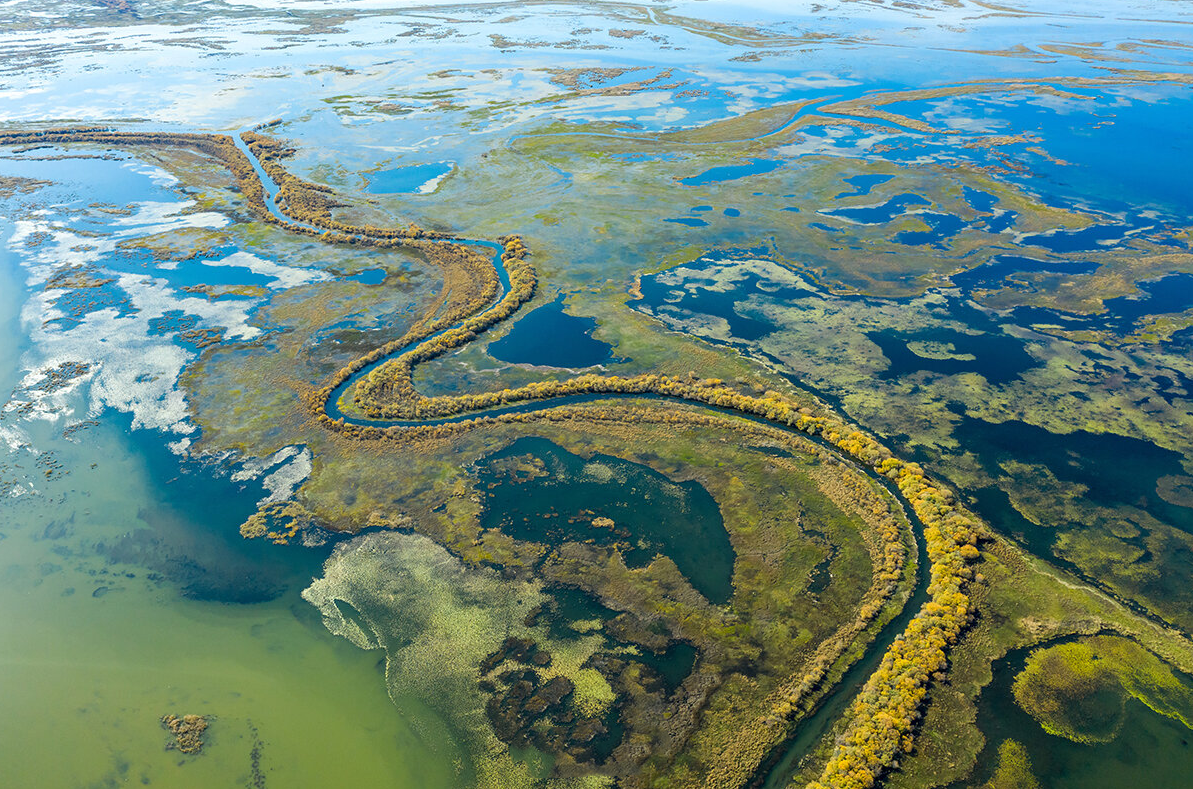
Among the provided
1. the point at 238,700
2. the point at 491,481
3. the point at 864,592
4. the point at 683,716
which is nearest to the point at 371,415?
the point at 491,481

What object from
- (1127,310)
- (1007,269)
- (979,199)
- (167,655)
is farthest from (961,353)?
(167,655)

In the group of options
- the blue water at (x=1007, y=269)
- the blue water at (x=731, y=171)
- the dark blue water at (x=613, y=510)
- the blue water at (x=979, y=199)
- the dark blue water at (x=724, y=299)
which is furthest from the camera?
the blue water at (x=731, y=171)

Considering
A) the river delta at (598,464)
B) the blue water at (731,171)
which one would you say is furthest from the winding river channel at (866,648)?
the blue water at (731,171)

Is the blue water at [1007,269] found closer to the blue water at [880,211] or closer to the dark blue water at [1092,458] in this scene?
the blue water at [880,211]

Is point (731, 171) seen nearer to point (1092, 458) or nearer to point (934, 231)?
point (934, 231)

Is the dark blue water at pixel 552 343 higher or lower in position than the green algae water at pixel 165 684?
higher

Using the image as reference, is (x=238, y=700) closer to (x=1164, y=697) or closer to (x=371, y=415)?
(x=371, y=415)
